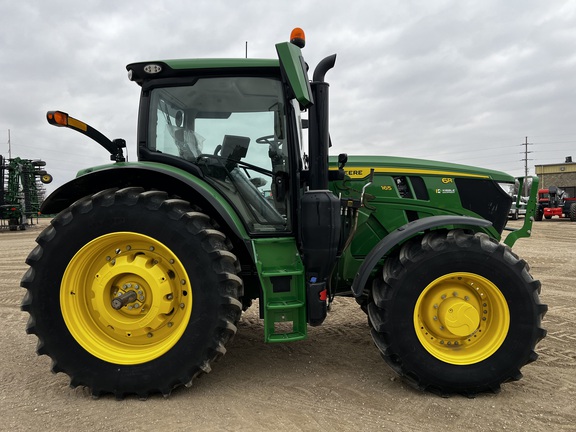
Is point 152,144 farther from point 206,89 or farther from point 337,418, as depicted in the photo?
point 337,418

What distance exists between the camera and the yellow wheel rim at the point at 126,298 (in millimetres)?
2639

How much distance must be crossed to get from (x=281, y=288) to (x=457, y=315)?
1181 millimetres

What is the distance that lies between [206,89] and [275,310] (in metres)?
1.67

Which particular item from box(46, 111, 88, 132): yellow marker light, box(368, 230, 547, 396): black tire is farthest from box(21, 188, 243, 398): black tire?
box(368, 230, 547, 396): black tire

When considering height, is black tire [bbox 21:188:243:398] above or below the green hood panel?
below

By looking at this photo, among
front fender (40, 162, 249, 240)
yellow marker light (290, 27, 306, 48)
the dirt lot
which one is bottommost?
the dirt lot

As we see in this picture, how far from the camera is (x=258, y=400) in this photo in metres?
2.58

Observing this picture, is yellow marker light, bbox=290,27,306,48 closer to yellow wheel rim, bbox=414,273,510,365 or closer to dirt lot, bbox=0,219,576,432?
yellow wheel rim, bbox=414,273,510,365

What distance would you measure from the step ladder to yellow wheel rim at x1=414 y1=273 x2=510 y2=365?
0.77 m

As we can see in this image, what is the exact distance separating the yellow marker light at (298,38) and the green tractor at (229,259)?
0.01m

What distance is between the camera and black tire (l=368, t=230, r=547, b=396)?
8.53 feet

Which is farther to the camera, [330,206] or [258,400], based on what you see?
[330,206]

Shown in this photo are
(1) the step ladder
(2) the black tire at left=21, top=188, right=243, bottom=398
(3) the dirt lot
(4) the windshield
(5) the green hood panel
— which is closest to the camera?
(3) the dirt lot

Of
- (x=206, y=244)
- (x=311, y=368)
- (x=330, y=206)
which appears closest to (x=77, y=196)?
(x=206, y=244)
